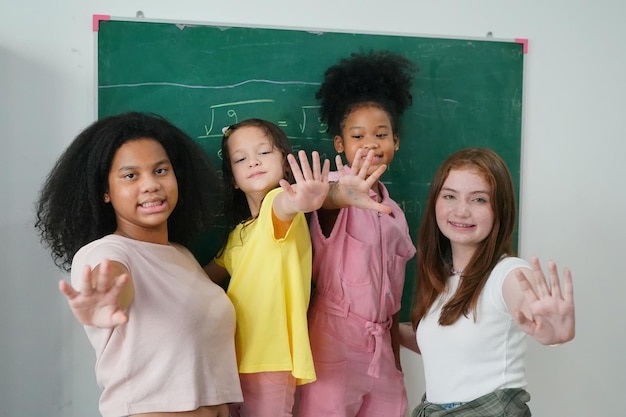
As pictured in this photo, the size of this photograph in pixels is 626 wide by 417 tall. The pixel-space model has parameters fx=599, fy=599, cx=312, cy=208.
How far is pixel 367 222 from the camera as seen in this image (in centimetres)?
193

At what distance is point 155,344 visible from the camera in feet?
4.87

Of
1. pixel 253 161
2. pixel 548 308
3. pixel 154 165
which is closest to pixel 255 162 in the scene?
pixel 253 161

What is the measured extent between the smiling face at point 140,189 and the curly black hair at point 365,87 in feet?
2.31

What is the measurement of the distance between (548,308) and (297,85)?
1269 millimetres

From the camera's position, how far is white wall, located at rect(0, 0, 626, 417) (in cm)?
207

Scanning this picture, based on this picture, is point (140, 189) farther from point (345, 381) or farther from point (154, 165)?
point (345, 381)

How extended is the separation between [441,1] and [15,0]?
61.3 inches

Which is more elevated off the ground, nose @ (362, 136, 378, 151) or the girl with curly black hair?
nose @ (362, 136, 378, 151)

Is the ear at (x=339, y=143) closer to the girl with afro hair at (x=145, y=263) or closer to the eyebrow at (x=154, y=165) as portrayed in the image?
the girl with afro hair at (x=145, y=263)

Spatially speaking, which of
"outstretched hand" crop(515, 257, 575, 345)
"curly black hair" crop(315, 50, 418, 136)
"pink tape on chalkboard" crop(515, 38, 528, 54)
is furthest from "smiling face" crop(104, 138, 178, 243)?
"pink tape on chalkboard" crop(515, 38, 528, 54)

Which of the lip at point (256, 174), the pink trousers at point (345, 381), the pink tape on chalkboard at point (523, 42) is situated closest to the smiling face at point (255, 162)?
the lip at point (256, 174)

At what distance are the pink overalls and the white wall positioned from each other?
48cm

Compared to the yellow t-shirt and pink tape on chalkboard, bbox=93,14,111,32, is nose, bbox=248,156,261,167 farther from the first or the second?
pink tape on chalkboard, bbox=93,14,111,32

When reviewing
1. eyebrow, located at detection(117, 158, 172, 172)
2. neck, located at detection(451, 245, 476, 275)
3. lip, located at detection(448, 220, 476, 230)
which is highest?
eyebrow, located at detection(117, 158, 172, 172)
